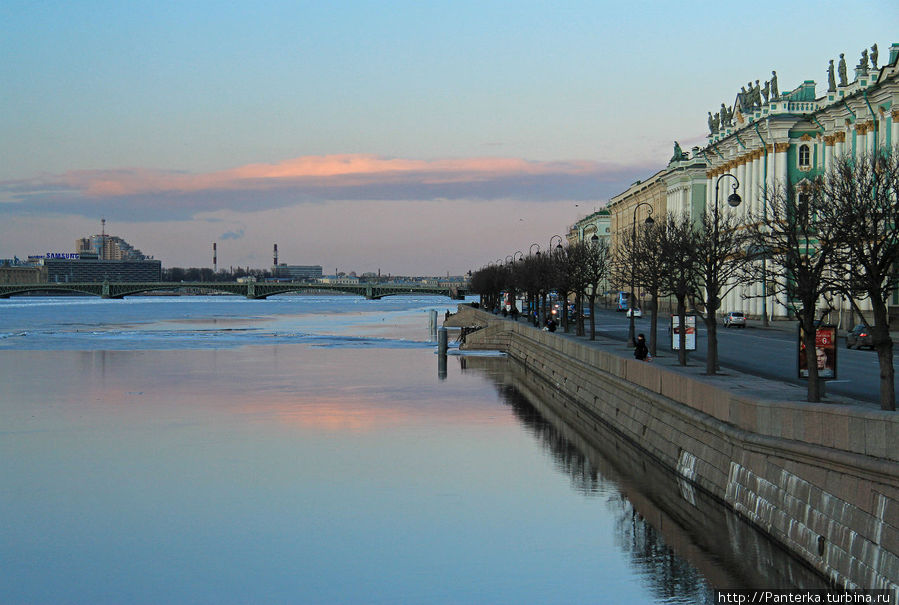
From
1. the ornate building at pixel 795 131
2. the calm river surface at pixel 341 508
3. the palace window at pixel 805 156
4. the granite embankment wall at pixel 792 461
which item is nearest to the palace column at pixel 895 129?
the ornate building at pixel 795 131

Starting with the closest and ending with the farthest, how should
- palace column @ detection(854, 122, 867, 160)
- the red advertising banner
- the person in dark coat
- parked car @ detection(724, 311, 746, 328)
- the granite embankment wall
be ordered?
the granite embankment wall → the red advertising banner → the person in dark coat → palace column @ detection(854, 122, 867, 160) → parked car @ detection(724, 311, 746, 328)

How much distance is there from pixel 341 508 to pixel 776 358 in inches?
892

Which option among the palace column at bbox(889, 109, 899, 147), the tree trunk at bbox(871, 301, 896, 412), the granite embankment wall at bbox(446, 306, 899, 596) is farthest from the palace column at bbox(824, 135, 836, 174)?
the tree trunk at bbox(871, 301, 896, 412)

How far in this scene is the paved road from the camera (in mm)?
32344

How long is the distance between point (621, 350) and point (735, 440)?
87.1 feet

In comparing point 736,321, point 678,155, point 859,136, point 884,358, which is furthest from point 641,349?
point 678,155

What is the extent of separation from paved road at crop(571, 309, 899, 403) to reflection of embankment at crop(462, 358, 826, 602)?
17.4 ft

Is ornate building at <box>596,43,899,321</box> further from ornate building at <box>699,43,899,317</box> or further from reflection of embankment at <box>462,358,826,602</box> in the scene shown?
reflection of embankment at <box>462,358,826,602</box>

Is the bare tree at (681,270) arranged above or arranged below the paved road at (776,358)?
above

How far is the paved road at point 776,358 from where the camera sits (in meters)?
32.3

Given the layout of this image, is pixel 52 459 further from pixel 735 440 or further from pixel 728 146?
pixel 728 146

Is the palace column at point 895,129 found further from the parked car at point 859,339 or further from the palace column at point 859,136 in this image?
the parked car at point 859,339

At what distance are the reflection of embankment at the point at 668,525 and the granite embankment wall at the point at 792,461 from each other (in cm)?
37

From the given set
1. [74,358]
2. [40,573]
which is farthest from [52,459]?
[74,358]
